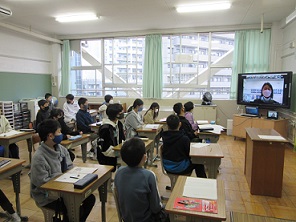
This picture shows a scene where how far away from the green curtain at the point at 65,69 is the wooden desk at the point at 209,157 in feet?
22.0

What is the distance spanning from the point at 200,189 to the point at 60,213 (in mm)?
1158

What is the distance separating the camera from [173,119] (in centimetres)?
262

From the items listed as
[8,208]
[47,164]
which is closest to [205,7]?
[47,164]

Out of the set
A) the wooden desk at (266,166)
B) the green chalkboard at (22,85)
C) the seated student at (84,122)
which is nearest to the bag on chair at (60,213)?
the wooden desk at (266,166)

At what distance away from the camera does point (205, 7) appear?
505 cm

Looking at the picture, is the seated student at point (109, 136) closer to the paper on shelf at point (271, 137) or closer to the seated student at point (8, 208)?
the seated student at point (8, 208)

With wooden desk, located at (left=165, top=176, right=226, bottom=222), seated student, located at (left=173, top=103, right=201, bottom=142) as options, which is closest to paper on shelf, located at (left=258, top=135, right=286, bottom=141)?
seated student, located at (left=173, top=103, right=201, bottom=142)

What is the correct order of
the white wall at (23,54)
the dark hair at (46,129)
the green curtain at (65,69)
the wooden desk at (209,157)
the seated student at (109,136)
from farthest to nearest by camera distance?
the green curtain at (65,69)
the white wall at (23,54)
the seated student at (109,136)
the wooden desk at (209,157)
the dark hair at (46,129)

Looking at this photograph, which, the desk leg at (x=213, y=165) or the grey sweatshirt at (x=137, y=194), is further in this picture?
the desk leg at (x=213, y=165)

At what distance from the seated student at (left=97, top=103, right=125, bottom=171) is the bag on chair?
37.8 inches

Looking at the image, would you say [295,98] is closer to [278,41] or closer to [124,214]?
[278,41]

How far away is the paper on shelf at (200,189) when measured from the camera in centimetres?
156

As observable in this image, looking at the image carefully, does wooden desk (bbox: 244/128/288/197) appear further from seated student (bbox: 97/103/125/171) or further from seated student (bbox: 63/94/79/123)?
seated student (bbox: 63/94/79/123)

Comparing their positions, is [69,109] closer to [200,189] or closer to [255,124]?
[255,124]
